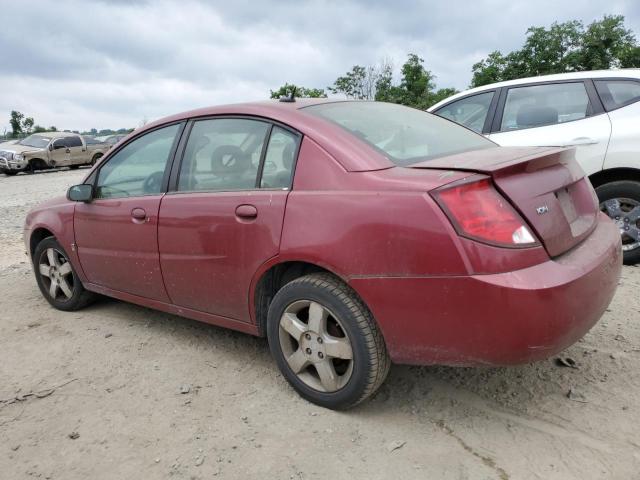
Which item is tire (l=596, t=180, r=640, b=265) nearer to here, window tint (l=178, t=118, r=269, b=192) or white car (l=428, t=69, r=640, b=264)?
white car (l=428, t=69, r=640, b=264)

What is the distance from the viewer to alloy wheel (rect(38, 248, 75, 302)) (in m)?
4.28

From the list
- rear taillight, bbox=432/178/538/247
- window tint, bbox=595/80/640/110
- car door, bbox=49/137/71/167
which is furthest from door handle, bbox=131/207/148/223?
car door, bbox=49/137/71/167

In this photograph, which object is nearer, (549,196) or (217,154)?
(549,196)

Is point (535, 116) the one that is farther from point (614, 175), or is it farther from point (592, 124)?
point (614, 175)

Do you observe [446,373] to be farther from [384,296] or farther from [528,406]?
[384,296]

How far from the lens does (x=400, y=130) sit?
2.94 metres

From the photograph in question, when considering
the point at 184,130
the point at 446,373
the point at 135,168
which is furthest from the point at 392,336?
the point at 135,168

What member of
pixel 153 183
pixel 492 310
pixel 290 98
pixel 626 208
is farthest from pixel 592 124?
pixel 153 183

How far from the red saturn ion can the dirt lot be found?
0.27m

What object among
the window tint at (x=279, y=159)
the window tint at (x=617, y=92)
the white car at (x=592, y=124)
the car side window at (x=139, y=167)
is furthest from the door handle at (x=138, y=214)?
the window tint at (x=617, y=92)

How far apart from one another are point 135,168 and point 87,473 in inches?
80.2

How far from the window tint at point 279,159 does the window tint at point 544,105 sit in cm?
328

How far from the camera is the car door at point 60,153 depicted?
74.7ft

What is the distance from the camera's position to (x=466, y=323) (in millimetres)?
2131
